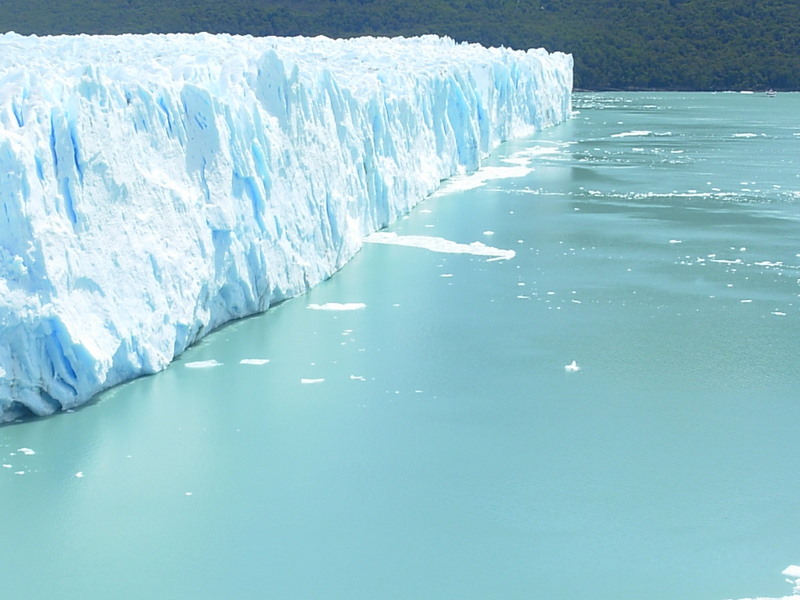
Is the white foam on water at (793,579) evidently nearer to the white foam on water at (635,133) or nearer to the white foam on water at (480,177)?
the white foam on water at (480,177)

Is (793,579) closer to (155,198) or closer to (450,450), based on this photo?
(450,450)

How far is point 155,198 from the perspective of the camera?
7203mm

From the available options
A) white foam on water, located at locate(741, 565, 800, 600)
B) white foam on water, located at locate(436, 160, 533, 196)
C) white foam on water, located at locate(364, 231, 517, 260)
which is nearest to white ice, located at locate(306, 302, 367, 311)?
white foam on water, located at locate(364, 231, 517, 260)

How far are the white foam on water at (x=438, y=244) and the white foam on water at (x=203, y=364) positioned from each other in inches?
174

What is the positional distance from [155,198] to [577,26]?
141 feet

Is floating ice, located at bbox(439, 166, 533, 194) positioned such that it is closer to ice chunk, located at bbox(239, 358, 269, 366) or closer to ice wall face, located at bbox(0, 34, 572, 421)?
ice wall face, located at bbox(0, 34, 572, 421)

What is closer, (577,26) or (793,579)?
(793,579)

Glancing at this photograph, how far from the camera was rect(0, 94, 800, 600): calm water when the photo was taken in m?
4.85

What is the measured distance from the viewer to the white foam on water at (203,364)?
7.43 meters

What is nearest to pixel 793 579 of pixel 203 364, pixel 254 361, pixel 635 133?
pixel 254 361

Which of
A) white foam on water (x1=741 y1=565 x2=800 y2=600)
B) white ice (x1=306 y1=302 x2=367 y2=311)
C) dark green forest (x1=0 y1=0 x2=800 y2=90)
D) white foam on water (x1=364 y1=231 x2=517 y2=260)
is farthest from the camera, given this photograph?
dark green forest (x1=0 y1=0 x2=800 y2=90)

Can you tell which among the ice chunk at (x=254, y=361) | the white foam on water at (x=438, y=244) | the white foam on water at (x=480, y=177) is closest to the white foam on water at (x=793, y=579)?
the ice chunk at (x=254, y=361)

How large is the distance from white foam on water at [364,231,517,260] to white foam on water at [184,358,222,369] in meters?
4.43

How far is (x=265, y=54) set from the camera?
9.24 metres
